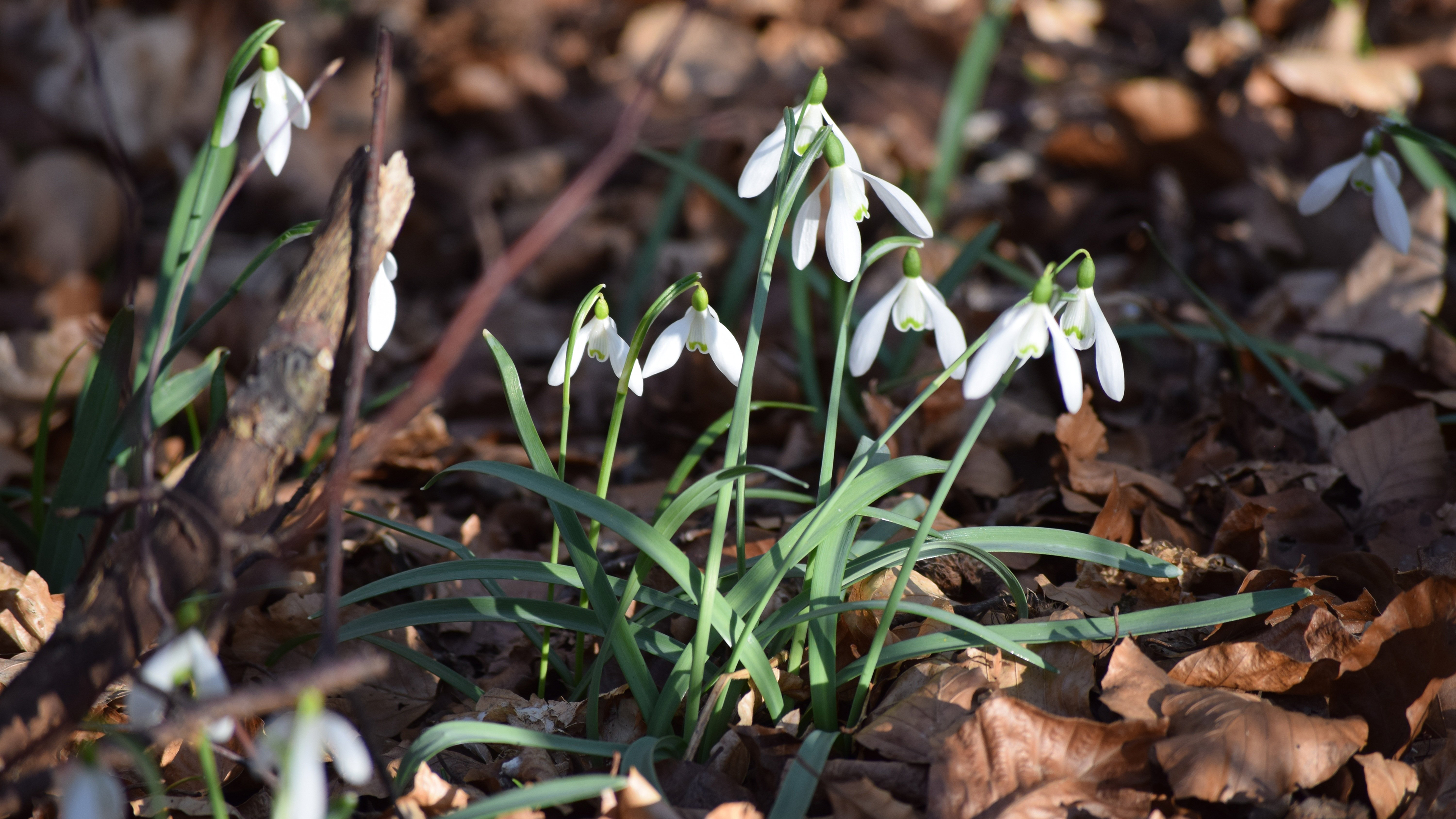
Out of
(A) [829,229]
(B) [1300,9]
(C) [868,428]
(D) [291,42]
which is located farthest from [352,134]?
(B) [1300,9]

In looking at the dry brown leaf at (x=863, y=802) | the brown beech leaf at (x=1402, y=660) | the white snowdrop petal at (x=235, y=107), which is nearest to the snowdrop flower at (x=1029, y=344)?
the dry brown leaf at (x=863, y=802)

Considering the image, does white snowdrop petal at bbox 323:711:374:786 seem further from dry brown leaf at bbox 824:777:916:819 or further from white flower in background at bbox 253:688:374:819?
dry brown leaf at bbox 824:777:916:819

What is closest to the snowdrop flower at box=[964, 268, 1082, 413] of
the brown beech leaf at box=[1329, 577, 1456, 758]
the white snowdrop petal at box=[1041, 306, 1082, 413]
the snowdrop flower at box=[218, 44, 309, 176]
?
the white snowdrop petal at box=[1041, 306, 1082, 413]

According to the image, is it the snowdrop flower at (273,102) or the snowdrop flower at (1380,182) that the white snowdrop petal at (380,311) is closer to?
the snowdrop flower at (273,102)

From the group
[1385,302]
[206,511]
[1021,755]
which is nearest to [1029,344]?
[1021,755]

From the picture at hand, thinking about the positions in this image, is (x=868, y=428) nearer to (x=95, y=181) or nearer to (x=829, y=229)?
(x=829, y=229)

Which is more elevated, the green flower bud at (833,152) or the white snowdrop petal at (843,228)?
the green flower bud at (833,152)

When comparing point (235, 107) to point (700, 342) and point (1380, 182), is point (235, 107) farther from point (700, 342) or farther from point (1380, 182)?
point (1380, 182)
